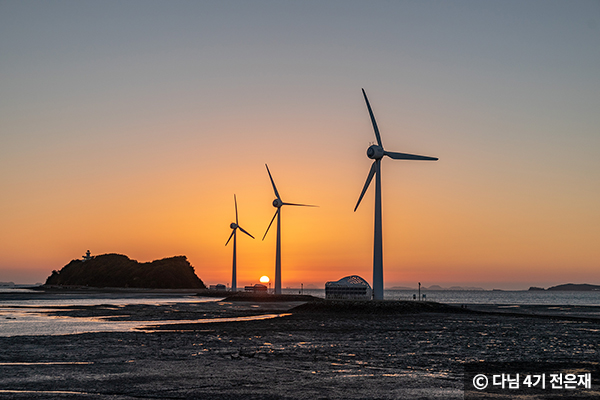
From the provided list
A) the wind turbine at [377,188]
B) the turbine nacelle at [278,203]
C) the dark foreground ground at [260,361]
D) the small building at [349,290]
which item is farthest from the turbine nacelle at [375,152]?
the turbine nacelle at [278,203]

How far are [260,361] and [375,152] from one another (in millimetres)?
67480

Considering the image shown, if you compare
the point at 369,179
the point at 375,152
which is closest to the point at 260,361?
the point at 369,179

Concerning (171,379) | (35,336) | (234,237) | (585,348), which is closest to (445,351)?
(585,348)

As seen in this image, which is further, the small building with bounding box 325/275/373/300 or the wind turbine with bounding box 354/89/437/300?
the small building with bounding box 325/275/373/300

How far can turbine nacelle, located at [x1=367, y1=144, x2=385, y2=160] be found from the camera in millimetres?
91075

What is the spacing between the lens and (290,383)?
21125 mm

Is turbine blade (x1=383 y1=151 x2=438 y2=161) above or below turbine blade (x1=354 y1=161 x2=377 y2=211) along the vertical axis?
above

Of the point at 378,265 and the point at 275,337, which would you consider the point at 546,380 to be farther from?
the point at 378,265

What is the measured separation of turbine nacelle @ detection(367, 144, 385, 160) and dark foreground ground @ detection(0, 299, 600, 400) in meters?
49.2

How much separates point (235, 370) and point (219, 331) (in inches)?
828

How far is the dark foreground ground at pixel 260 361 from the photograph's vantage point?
64.3 feet

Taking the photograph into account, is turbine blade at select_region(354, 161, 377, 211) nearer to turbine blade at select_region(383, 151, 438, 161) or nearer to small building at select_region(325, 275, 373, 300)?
turbine blade at select_region(383, 151, 438, 161)

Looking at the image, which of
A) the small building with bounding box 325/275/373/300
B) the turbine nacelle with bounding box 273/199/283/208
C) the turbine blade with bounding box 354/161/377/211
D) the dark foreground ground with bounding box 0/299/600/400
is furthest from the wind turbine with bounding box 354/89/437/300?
the turbine nacelle with bounding box 273/199/283/208

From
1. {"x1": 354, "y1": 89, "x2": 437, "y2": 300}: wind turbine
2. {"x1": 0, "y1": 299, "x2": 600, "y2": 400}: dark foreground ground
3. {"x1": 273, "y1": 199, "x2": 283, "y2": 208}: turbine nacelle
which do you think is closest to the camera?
{"x1": 0, "y1": 299, "x2": 600, "y2": 400}: dark foreground ground
